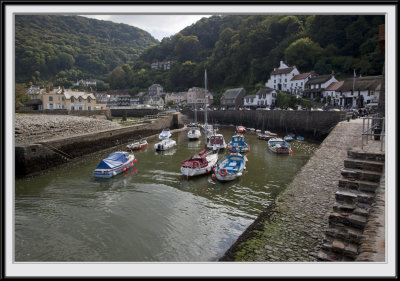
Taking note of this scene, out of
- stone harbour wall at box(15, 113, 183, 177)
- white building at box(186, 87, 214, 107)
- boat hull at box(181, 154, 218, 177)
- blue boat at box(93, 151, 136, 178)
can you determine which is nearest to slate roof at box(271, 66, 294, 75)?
white building at box(186, 87, 214, 107)

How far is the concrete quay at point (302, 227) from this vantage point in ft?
16.6

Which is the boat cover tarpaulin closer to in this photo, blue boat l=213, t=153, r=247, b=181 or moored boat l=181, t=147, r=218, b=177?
moored boat l=181, t=147, r=218, b=177

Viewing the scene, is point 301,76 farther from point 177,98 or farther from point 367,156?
point 367,156

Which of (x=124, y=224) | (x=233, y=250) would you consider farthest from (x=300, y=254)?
A: (x=124, y=224)

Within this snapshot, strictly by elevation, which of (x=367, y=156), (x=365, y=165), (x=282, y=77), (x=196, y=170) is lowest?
(x=196, y=170)

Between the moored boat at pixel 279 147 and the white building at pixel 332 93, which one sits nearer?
the moored boat at pixel 279 147

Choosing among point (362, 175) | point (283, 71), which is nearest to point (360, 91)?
point (283, 71)

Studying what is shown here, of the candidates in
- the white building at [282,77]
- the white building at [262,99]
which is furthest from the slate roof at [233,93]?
the white building at [282,77]

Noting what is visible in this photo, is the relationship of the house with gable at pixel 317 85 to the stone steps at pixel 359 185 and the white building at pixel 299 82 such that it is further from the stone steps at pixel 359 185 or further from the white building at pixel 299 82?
the stone steps at pixel 359 185

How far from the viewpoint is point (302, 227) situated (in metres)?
7.62

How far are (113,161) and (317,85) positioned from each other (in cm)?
4745

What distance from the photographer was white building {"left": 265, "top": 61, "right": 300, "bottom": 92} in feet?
194

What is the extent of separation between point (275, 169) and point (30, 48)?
420 feet

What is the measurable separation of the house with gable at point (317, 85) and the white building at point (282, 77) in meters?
6.28
